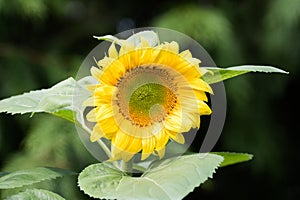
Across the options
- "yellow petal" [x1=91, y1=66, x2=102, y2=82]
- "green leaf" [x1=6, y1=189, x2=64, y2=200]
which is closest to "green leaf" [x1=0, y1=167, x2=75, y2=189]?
"green leaf" [x1=6, y1=189, x2=64, y2=200]

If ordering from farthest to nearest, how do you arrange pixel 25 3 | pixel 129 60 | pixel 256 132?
pixel 256 132 < pixel 25 3 < pixel 129 60

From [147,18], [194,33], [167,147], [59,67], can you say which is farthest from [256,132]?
[167,147]

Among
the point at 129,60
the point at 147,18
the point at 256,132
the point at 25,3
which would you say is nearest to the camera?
the point at 129,60

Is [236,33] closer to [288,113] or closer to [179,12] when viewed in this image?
[179,12]

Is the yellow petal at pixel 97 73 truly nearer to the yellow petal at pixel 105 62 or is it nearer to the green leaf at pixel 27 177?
the yellow petal at pixel 105 62

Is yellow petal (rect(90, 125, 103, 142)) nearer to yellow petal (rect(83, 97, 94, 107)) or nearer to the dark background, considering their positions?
yellow petal (rect(83, 97, 94, 107))

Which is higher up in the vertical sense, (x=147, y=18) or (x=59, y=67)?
(x=147, y=18)
